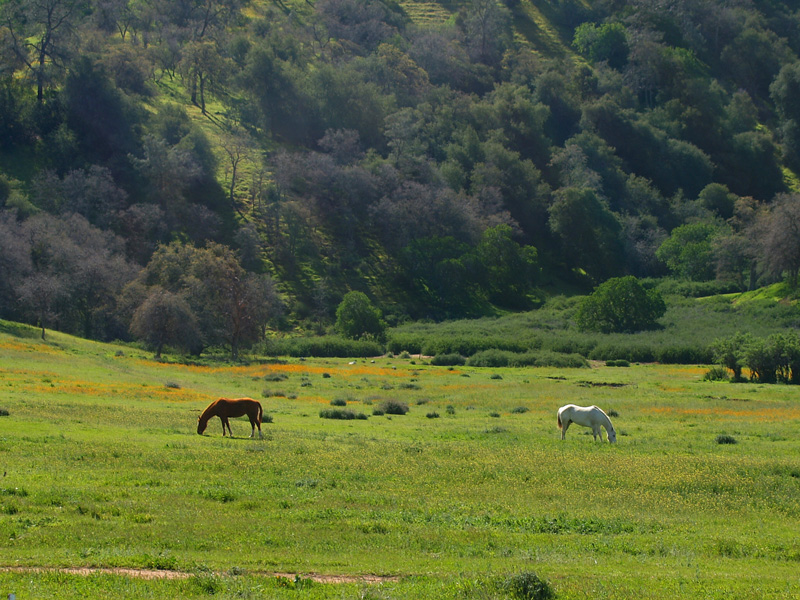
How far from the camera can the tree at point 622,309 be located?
85.8m

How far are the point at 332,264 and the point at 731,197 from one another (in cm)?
7383

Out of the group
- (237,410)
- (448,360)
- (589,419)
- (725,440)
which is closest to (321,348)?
(448,360)

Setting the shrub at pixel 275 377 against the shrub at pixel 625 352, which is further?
the shrub at pixel 625 352

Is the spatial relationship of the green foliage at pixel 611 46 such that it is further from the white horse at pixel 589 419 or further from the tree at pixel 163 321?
the white horse at pixel 589 419

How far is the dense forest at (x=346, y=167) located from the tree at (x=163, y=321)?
18 cm

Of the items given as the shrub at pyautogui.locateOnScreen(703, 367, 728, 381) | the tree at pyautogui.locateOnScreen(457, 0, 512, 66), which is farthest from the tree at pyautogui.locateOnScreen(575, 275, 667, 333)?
the tree at pyautogui.locateOnScreen(457, 0, 512, 66)

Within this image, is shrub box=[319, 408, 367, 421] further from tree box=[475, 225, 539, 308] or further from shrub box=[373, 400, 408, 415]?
tree box=[475, 225, 539, 308]

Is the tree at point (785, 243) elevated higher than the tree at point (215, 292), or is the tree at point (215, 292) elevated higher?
the tree at point (785, 243)

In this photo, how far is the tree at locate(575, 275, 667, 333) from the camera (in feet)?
281

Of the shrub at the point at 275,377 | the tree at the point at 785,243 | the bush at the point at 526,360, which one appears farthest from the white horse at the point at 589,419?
the tree at the point at 785,243

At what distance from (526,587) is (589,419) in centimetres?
1816

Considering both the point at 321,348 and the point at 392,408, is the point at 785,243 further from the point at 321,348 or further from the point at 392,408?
the point at 392,408

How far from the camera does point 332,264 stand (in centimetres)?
10475

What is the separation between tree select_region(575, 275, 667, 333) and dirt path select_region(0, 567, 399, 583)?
254 feet
